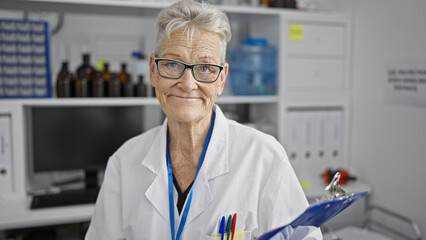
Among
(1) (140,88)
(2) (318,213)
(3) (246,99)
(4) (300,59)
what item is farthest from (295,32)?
(2) (318,213)

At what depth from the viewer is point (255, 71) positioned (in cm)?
236

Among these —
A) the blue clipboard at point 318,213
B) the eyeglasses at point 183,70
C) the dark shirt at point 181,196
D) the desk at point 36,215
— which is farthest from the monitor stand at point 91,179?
the blue clipboard at point 318,213

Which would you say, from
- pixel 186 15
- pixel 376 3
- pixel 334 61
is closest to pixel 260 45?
pixel 334 61

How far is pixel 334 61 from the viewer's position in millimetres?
2324

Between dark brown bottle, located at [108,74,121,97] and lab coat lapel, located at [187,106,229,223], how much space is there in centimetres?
97

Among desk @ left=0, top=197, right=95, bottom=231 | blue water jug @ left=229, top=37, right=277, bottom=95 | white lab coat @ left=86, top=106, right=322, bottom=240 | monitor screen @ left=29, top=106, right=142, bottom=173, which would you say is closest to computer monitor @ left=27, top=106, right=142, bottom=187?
monitor screen @ left=29, top=106, right=142, bottom=173

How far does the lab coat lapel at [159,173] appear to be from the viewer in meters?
1.10

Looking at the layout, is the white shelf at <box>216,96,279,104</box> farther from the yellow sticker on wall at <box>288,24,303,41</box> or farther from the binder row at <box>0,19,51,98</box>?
the binder row at <box>0,19,51,98</box>

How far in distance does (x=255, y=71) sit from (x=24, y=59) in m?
1.34

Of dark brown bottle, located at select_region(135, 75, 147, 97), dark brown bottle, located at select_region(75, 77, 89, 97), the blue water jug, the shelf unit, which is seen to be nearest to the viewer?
dark brown bottle, located at select_region(75, 77, 89, 97)

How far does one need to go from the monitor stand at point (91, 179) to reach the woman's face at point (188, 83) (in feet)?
3.98

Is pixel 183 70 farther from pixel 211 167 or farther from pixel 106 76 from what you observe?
pixel 106 76

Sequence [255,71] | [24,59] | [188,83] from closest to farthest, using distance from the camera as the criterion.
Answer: [188,83] → [24,59] → [255,71]

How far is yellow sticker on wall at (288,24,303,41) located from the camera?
7.30ft
